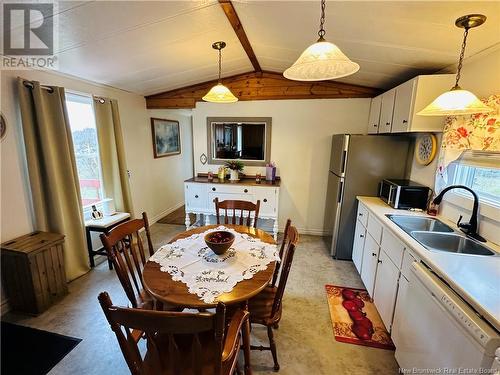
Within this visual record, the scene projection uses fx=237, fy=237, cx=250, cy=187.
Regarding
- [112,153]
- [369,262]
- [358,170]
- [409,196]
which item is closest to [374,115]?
[358,170]

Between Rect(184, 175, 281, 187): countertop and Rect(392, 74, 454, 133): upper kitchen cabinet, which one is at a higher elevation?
Rect(392, 74, 454, 133): upper kitchen cabinet

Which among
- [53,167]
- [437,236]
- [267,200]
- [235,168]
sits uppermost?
[53,167]

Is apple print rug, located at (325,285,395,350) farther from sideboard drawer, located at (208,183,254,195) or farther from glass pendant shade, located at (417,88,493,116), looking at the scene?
glass pendant shade, located at (417,88,493,116)

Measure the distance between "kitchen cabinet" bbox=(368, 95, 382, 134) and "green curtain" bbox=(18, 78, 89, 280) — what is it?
11.6 ft

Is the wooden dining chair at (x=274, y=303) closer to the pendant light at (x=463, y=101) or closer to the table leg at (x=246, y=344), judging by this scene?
the table leg at (x=246, y=344)

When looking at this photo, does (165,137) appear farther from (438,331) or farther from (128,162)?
(438,331)

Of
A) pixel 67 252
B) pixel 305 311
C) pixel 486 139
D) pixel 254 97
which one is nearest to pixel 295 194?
pixel 254 97

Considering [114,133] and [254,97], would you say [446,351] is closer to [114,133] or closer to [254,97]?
[254,97]

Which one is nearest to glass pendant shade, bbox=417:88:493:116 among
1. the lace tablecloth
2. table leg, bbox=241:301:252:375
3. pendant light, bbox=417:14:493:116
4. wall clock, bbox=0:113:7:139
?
pendant light, bbox=417:14:493:116

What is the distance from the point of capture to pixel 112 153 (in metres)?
3.12

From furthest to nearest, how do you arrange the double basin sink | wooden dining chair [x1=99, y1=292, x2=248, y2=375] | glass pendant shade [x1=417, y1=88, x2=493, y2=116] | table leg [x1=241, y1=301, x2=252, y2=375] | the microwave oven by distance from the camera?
the microwave oven, the double basin sink, glass pendant shade [x1=417, y1=88, x2=493, y2=116], table leg [x1=241, y1=301, x2=252, y2=375], wooden dining chair [x1=99, y1=292, x2=248, y2=375]

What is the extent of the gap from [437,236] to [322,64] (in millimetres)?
1596

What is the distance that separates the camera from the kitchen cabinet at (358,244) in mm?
2570

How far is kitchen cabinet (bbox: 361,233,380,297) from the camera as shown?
218cm
